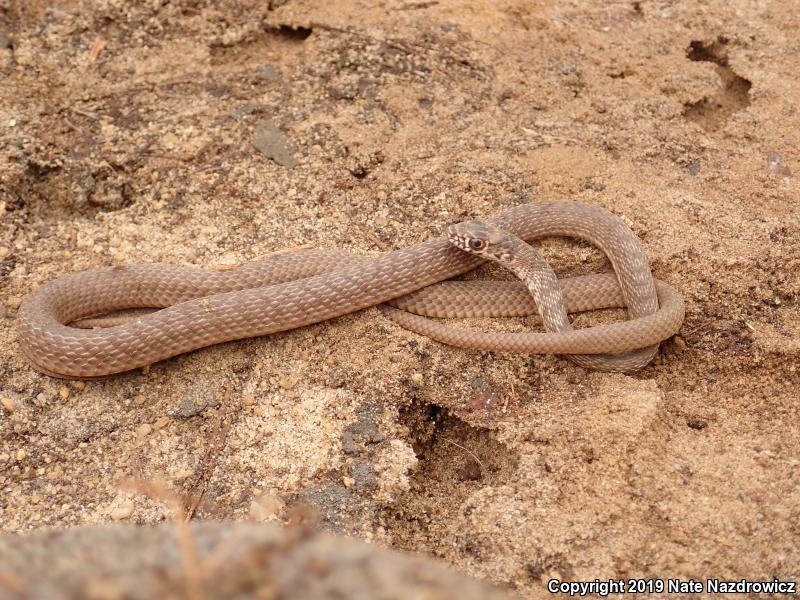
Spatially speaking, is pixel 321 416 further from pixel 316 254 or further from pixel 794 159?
pixel 794 159

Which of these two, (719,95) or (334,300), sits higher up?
(719,95)

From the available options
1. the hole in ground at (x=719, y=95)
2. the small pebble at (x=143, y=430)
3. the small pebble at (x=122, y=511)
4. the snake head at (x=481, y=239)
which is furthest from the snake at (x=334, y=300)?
the hole in ground at (x=719, y=95)

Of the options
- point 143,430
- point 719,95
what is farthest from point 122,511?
point 719,95

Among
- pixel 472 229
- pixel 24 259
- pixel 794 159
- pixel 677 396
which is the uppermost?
pixel 794 159

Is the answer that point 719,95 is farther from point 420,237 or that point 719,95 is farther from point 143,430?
point 143,430

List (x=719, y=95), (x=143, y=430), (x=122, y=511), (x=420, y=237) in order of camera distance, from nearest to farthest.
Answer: (x=122, y=511) → (x=143, y=430) → (x=420, y=237) → (x=719, y=95)

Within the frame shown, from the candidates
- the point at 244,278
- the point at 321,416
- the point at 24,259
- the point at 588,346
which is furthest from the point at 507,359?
the point at 24,259

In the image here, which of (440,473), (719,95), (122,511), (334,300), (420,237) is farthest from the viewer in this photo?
(719,95)
